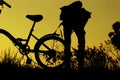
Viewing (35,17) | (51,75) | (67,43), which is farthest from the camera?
(35,17)

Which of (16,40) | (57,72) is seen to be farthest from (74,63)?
(57,72)

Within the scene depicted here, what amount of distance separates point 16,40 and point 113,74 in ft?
14.5

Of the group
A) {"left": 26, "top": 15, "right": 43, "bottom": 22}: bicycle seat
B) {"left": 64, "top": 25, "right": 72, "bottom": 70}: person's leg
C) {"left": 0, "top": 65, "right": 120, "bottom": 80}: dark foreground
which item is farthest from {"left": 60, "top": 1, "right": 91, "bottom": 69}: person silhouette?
{"left": 0, "top": 65, "right": 120, "bottom": 80}: dark foreground

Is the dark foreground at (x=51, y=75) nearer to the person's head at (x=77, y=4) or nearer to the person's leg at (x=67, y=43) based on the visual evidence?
the person's leg at (x=67, y=43)

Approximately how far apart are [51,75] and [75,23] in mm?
3676

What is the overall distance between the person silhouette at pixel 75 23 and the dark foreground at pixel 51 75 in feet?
9.44

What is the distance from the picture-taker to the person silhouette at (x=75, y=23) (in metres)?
12.1

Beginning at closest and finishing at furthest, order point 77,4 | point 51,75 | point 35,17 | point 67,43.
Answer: point 51,75
point 77,4
point 67,43
point 35,17

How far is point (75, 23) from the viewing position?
12180 millimetres

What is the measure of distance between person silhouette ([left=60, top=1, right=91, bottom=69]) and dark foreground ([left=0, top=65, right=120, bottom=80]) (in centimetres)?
288

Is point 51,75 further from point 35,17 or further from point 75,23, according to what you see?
point 35,17

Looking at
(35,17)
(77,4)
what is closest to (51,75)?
(77,4)

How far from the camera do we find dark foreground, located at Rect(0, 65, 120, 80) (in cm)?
849

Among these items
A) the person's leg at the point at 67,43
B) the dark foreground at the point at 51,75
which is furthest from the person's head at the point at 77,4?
the dark foreground at the point at 51,75
